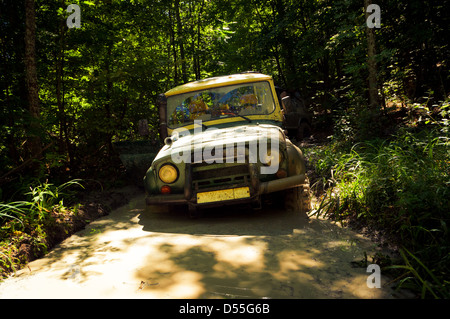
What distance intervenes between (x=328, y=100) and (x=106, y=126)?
285 inches

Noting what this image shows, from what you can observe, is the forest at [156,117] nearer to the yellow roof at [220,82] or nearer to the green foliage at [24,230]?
the green foliage at [24,230]

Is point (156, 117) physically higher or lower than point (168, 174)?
higher

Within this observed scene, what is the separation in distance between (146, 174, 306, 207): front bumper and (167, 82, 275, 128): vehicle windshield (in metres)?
1.47

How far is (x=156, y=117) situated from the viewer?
8430mm

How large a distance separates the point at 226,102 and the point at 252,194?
70.4 inches

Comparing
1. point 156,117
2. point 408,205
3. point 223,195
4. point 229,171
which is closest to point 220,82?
point 229,171

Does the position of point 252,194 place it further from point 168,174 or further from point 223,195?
point 168,174

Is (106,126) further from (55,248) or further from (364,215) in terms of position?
(364,215)

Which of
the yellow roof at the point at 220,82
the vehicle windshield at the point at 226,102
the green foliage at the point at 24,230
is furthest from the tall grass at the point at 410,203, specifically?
the green foliage at the point at 24,230

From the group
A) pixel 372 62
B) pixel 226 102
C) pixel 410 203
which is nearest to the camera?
pixel 410 203

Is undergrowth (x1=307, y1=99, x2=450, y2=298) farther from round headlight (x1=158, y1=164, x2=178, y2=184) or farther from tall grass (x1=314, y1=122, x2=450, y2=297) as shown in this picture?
round headlight (x1=158, y1=164, x2=178, y2=184)

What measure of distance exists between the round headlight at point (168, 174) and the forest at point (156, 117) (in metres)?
1.29
